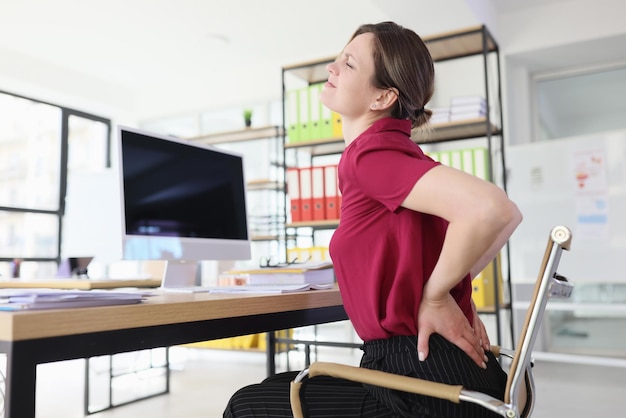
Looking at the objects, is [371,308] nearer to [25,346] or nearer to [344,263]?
[344,263]

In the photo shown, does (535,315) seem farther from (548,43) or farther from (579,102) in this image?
(579,102)

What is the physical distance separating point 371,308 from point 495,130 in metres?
2.84

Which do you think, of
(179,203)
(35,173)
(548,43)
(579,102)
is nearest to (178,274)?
(179,203)

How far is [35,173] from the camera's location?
19.2ft

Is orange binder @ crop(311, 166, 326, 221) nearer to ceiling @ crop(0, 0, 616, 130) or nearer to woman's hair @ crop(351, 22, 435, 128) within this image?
ceiling @ crop(0, 0, 616, 130)

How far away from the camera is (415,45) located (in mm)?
1051

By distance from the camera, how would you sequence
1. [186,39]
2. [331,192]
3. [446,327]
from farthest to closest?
[186,39] < [331,192] < [446,327]

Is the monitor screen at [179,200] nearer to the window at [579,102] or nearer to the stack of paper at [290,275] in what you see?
the stack of paper at [290,275]

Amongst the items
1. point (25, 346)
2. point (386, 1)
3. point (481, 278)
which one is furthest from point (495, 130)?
point (25, 346)

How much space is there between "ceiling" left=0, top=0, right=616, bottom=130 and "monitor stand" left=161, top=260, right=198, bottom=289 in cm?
282

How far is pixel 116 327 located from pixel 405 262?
0.44 m

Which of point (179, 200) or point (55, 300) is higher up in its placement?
point (179, 200)

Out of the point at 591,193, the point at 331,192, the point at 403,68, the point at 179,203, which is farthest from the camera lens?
the point at 591,193

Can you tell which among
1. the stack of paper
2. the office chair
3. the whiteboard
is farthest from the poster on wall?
the office chair
